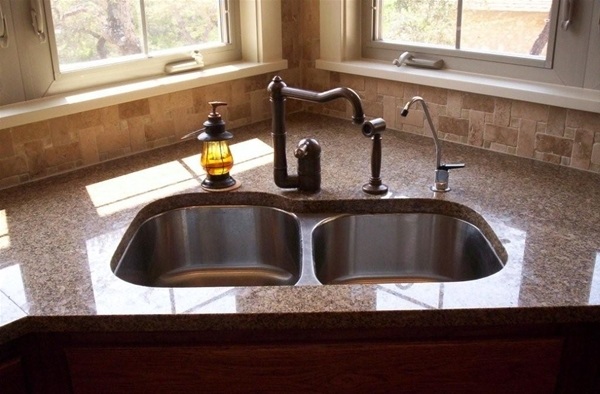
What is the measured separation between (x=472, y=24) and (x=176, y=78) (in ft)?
3.23

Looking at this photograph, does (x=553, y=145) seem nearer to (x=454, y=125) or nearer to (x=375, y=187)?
(x=454, y=125)

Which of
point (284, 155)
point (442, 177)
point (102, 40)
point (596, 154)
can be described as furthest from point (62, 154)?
point (596, 154)

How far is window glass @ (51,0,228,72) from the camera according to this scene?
1.93 m

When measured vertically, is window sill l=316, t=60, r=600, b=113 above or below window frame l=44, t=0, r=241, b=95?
below

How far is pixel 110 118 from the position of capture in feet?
6.72

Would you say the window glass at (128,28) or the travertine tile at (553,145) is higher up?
the window glass at (128,28)

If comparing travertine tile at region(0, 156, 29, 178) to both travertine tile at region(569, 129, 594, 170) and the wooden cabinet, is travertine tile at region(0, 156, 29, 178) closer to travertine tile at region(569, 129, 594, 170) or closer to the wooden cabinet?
the wooden cabinet

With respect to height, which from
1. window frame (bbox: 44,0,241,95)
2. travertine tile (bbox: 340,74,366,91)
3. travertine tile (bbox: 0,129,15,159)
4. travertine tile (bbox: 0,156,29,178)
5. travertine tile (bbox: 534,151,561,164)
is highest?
window frame (bbox: 44,0,241,95)

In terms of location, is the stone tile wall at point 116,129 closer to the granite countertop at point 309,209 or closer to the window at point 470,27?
the granite countertop at point 309,209

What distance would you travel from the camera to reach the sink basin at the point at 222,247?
1800 mm

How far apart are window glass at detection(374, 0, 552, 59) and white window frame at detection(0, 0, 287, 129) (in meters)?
0.40

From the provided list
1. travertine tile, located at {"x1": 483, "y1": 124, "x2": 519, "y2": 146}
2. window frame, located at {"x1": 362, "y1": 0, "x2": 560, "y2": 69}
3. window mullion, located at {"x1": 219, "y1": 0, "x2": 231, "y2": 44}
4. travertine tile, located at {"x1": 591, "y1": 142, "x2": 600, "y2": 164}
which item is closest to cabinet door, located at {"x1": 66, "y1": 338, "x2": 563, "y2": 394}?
travertine tile, located at {"x1": 591, "y1": 142, "x2": 600, "y2": 164}

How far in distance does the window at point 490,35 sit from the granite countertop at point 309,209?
0.28 meters

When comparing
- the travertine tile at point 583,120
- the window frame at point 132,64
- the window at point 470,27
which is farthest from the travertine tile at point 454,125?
the window frame at point 132,64
